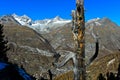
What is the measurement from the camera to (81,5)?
1215 centimetres

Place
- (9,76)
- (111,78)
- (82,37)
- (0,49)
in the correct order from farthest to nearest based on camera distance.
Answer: (111,78)
(0,49)
(9,76)
(82,37)

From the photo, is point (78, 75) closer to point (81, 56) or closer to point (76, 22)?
point (81, 56)

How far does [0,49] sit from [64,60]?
70655mm

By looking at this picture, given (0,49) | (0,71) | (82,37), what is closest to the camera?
(82,37)

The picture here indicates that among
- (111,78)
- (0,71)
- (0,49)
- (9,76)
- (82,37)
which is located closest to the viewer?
(82,37)

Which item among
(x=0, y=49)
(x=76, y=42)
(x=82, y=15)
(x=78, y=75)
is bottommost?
(x=78, y=75)

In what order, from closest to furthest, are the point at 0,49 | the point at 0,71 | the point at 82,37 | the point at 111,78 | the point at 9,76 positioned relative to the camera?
the point at 82,37 < the point at 0,71 < the point at 9,76 < the point at 0,49 < the point at 111,78

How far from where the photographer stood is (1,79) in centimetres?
2812

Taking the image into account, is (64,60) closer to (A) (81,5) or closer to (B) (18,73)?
(A) (81,5)

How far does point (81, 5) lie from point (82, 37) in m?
1.15

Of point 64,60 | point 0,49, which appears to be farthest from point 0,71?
point 0,49

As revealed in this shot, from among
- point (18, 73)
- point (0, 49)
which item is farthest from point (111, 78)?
point (18, 73)

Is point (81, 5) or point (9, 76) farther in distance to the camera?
point (9, 76)

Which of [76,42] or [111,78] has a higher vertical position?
[111,78]
